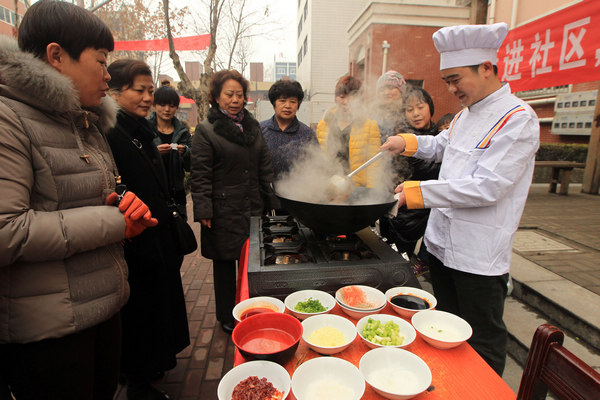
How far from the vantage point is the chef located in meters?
1.76

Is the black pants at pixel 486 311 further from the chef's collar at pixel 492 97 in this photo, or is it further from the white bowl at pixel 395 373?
the chef's collar at pixel 492 97

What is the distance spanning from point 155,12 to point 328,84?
17.5 m

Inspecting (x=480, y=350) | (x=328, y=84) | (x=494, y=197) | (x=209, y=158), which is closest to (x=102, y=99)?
(x=209, y=158)

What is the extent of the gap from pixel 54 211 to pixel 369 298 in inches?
62.8

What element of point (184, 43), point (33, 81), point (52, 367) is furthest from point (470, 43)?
point (184, 43)

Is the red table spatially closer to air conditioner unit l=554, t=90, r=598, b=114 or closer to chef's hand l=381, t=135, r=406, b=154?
chef's hand l=381, t=135, r=406, b=154

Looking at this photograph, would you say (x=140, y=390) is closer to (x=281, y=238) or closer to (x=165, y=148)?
(x=281, y=238)

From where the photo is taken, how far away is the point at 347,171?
10.2ft

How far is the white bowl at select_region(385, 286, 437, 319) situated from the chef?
1.16ft

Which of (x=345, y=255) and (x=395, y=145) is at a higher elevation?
(x=395, y=145)

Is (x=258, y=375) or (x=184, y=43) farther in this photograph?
(x=184, y=43)

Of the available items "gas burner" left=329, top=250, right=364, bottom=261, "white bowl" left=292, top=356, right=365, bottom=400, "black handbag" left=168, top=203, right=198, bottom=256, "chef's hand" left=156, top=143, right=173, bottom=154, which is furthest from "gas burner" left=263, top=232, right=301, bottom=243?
"chef's hand" left=156, top=143, right=173, bottom=154

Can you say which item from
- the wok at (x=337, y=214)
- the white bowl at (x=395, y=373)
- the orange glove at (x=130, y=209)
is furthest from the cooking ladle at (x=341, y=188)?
the orange glove at (x=130, y=209)

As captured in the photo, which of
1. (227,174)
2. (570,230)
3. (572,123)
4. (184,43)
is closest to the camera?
(227,174)
